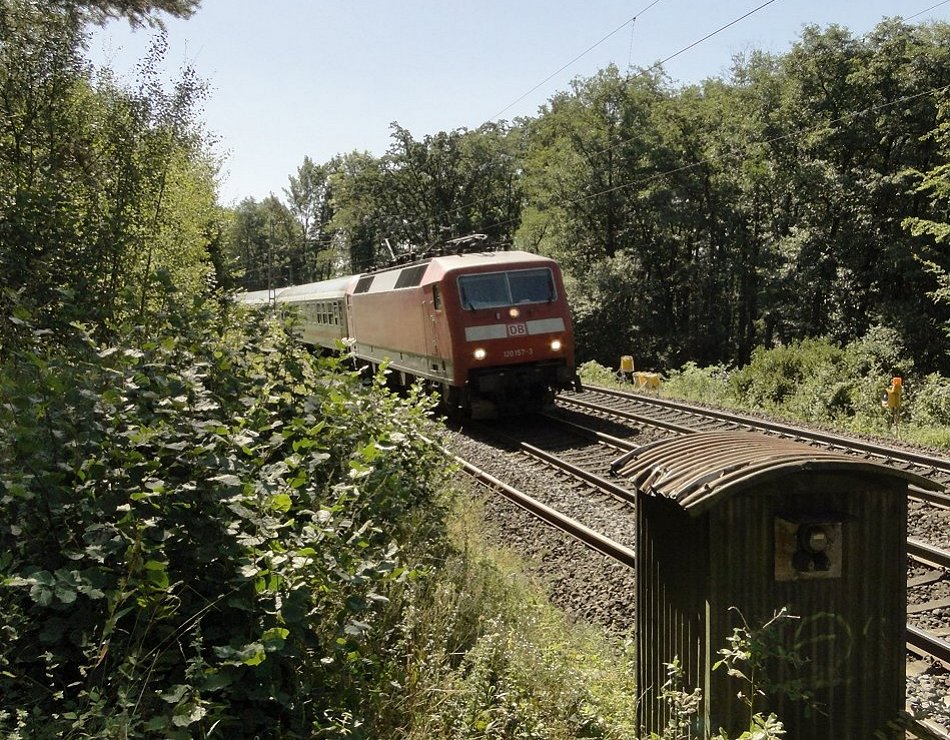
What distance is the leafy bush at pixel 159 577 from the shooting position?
3.21m

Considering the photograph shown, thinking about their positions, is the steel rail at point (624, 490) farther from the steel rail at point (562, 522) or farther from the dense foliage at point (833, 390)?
the dense foliage at point (833, 390)

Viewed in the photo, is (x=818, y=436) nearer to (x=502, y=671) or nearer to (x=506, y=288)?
(x=506, y=288)

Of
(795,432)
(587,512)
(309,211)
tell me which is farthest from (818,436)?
(309,211)

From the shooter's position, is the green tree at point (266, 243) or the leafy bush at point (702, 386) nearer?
the leafy bush at point (702, 386)

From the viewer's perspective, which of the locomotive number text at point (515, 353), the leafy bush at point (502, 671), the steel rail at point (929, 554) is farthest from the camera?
the locomotive number text at point (515, 353)

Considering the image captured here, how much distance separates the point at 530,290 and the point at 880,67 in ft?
64.8

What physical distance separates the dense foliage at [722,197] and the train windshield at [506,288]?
10.2 m

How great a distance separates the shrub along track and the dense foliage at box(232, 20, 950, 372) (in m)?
10.4

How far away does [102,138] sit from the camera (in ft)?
30.3

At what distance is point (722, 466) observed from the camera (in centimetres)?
370

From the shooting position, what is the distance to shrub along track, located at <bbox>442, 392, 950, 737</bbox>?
245 inches

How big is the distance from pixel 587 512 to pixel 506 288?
20.2 ft

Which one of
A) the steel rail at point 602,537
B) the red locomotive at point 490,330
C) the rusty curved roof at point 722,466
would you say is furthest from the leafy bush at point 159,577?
the red locomotive at point 490,330

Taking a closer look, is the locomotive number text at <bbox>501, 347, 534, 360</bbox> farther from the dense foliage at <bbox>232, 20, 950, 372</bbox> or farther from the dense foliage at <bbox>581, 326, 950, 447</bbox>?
the dense foliage at <bbox>232, 20, 950, 372</bbox>
